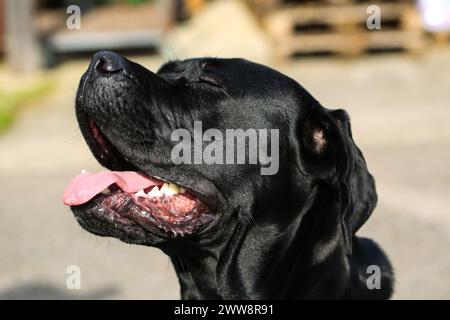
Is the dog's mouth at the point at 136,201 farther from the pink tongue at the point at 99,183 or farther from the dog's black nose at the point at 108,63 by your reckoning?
the dog's black nose at the point at 108,63

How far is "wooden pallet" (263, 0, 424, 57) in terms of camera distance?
37.7 ft

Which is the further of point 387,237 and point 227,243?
point 387,237

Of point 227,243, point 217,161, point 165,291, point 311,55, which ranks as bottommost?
point 165,291

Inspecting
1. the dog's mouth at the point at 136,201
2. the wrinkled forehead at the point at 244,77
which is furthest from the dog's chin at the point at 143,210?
the wrinkled forehead at the point at 244,77

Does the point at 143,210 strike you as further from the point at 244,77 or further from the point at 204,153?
the point at 244,77

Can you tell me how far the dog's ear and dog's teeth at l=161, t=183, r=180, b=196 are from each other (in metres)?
0.47

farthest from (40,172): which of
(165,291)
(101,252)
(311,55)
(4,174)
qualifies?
(311,55)

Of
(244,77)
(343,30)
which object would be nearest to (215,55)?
(343,30)

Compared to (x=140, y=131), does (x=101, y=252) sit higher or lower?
lower

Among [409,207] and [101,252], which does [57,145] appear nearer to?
[101,252]

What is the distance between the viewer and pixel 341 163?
3227mm

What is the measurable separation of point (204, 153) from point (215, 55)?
7.34 metres

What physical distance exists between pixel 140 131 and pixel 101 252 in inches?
138

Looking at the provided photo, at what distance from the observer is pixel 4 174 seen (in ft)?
28.1
